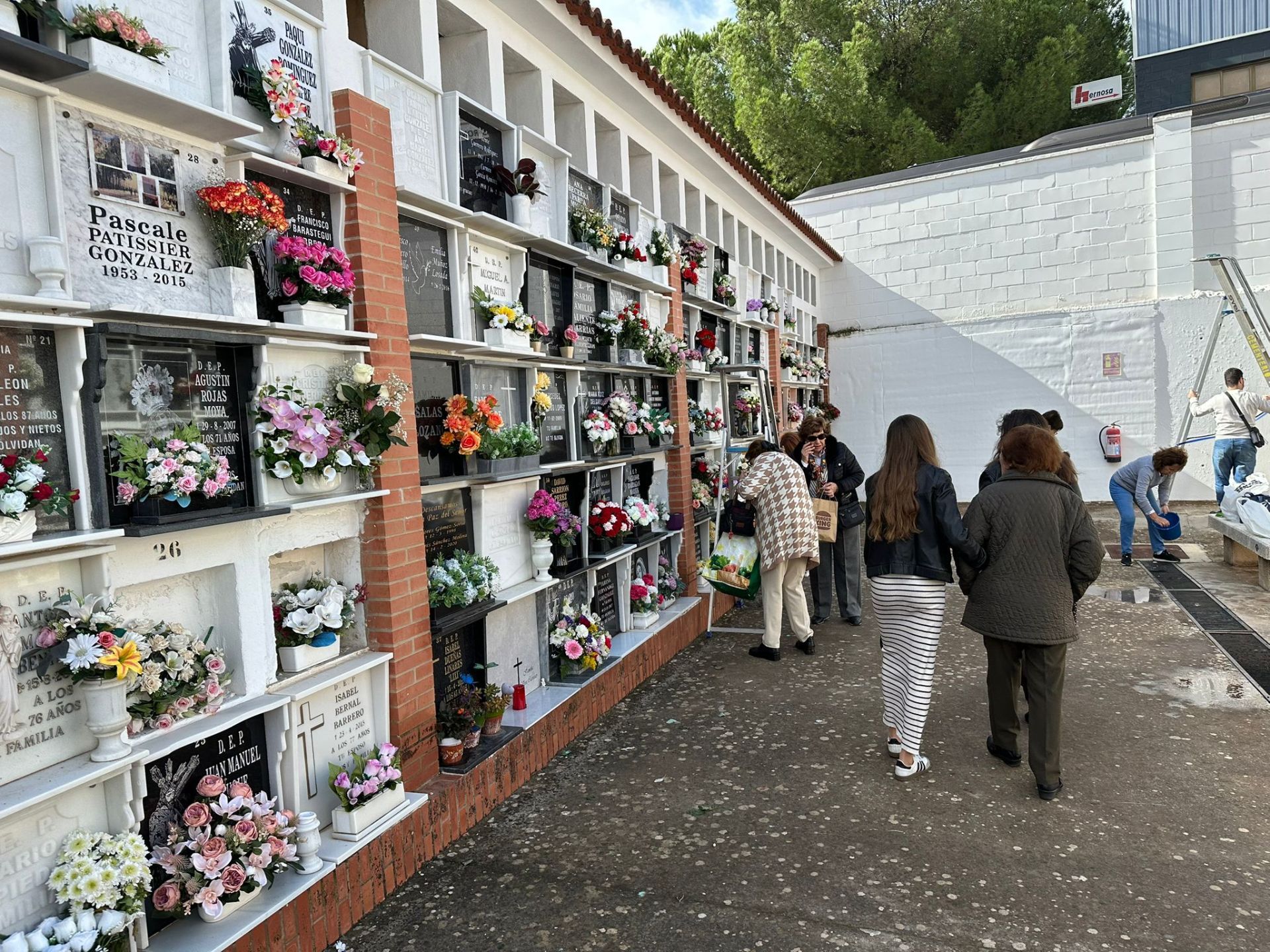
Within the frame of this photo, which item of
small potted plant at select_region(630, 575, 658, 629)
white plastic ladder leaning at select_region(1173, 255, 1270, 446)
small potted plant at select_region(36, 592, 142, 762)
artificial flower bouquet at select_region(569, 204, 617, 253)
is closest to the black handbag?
white plastic ladder leaning at select_region(1173, 255, 1270, 446)

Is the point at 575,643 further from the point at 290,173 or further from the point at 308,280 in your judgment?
the point at 290,173

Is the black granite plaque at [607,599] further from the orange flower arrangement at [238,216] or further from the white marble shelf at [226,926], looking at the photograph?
the orange flower arrangement at [238,216]

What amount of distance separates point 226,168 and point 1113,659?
19.8 feet

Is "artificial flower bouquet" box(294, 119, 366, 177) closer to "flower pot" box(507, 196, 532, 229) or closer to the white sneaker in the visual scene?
"flower pot" box(507, 196, 532, 229)

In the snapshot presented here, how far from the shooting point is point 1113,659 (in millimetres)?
5938

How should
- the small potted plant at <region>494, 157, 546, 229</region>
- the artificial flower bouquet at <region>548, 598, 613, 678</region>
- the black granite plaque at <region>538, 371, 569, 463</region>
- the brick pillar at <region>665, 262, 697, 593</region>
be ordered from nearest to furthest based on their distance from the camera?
1. the small potted plant at <region>494, 157, 546, 229</region>
2. the artificial flower bouquet at <region>548, 598, 613, 678</region>
3. the black granite plaque at <region>538, 371, 569, 463</region>
4. the brick pillar at <region>665, 262, 697, 593</region>

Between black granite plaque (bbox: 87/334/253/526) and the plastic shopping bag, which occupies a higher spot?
black granite plaque (bbox: 87/334/253/526)

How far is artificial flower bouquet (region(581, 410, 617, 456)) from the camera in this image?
5.63 m

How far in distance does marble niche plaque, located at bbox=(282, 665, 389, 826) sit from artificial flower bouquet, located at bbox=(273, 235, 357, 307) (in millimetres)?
1437

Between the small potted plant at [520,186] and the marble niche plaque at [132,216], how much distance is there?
1947 millimetres

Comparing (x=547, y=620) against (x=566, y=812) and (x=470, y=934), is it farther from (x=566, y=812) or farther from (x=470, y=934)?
(x=470, y=934)

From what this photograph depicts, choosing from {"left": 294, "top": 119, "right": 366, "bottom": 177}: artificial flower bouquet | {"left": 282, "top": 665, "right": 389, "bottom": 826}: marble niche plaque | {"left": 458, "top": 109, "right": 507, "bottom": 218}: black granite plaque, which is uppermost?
{"left": 458, "top": 109, "right": 507, "bottom": 218}: black granite plaque

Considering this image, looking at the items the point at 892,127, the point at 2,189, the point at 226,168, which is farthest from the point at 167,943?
the point at 892,127

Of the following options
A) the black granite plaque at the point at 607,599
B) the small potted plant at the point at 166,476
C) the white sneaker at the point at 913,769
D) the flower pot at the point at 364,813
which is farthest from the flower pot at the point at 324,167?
the white sneaker at the point at 913,769
